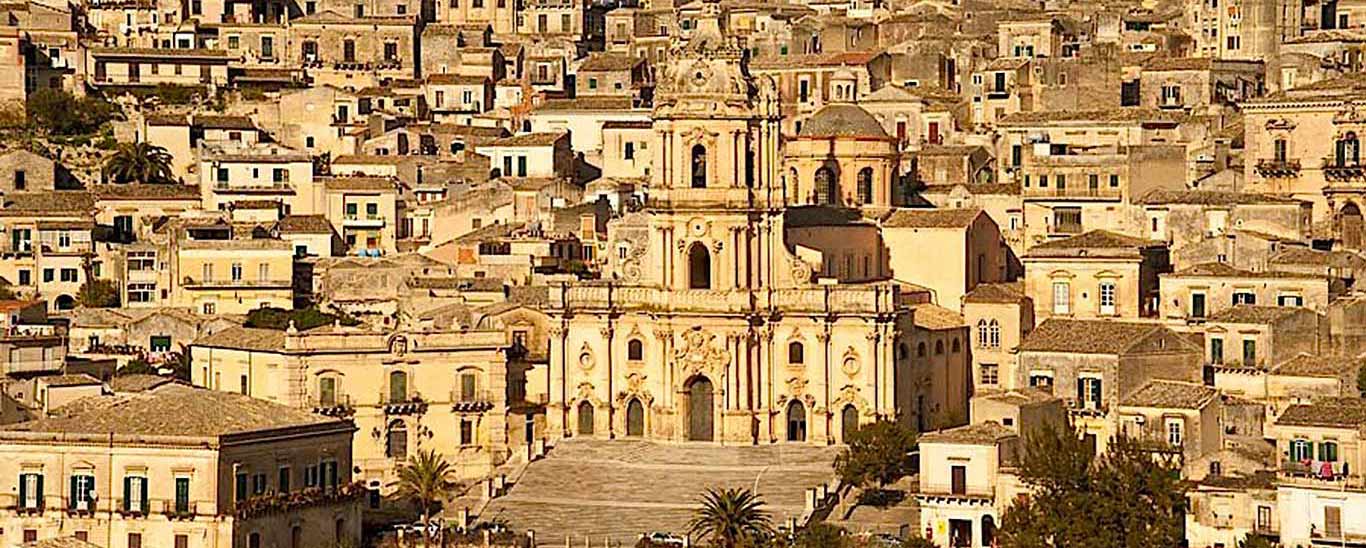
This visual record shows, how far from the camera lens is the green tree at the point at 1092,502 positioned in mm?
87938

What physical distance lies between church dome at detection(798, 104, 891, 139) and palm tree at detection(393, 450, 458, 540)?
18.8 metres

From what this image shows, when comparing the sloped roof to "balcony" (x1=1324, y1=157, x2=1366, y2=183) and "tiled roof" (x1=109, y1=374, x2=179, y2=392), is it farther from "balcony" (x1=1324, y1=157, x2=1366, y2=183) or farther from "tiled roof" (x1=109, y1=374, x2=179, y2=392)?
"tiled roof" (x1=109, y1=374, x2=179, y2=392)

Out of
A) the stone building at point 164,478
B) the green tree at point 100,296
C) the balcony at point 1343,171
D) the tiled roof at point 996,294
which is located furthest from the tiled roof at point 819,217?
the stone building at point 164,478

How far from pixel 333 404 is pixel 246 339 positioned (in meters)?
3.91

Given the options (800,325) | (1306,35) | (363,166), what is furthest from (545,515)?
(1306,35)

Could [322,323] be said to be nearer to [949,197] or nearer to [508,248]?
[508,248]

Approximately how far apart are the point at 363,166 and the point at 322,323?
20.4m

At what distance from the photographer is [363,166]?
128 m

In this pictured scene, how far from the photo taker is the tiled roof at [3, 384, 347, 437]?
87.1 m

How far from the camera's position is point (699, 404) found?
102m

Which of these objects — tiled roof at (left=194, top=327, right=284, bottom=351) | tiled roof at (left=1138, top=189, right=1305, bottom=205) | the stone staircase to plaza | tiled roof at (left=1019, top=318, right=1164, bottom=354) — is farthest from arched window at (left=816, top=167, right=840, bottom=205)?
tiled roof at (left=194, top=327, right=284, bottom=351)

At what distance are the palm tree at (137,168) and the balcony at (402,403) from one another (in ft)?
97.6

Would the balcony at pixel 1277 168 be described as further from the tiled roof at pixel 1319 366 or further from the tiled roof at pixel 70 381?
the tiled roof at pixel 70 381

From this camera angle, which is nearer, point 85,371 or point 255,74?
point 85,371
